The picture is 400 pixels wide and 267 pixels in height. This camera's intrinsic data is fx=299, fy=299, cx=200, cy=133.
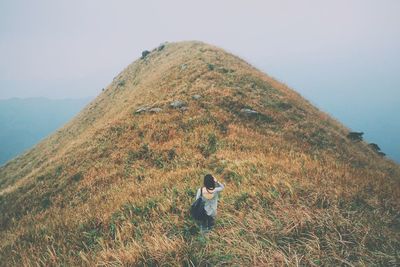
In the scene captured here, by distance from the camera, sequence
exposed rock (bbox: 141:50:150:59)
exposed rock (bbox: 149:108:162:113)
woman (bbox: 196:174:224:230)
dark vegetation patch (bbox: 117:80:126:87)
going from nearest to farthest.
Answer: woman (bbox: 196:174:224:230) → exposed rock (bbox: 149:108:162:113) → dark vegetation patch (bbox: 117:80:126:87) → exposed rock (bbox: 141:50:150:59)

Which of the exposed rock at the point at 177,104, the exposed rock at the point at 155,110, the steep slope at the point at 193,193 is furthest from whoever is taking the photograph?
the exposed rock at the point at 177,104

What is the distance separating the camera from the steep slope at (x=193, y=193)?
465 cm

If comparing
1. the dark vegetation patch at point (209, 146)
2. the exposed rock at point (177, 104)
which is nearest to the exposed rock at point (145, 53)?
the exposed rock at point (177, 104)

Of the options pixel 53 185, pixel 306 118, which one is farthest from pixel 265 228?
pixel 306 118

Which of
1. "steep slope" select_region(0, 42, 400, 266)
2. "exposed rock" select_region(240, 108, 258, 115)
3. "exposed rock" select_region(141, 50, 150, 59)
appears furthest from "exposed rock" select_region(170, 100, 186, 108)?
"exposed rock" select_region(141, 50, 150, 59)

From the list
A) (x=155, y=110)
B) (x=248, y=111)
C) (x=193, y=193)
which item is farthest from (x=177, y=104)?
(x=193, y=193)

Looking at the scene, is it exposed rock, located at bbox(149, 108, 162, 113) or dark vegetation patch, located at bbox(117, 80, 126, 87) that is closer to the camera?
exposed rock, located at bbox(149, 108, 162, 113)

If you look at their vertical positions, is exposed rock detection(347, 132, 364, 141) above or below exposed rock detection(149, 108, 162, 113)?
below

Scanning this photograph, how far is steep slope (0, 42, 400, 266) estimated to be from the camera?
465cm

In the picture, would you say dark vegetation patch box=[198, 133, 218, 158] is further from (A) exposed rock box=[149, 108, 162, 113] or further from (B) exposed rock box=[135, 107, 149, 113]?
(B) exposed rock box=[135, 107, 149, 113]

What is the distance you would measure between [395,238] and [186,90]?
1815 cm

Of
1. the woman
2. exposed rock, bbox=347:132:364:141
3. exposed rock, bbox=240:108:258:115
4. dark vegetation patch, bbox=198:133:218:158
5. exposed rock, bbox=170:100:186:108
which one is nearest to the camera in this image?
the woman

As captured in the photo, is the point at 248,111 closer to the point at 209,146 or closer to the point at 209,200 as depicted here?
the point at 209,146

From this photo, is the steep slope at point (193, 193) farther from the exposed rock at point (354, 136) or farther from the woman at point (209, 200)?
A: the exposed rock at point (354, 136)
